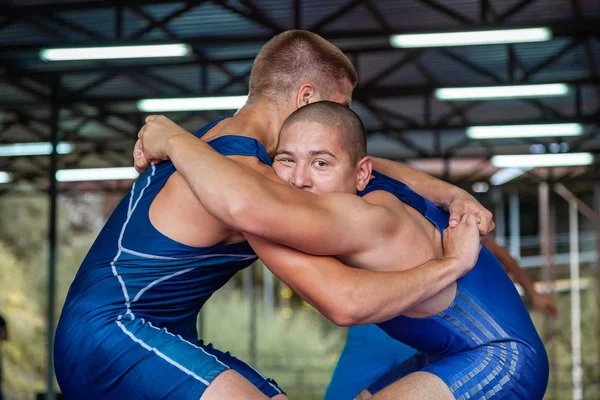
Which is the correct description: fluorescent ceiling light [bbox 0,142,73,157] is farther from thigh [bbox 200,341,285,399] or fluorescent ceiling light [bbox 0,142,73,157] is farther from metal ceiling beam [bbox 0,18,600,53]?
thigh [bbox 200,341,285,399]

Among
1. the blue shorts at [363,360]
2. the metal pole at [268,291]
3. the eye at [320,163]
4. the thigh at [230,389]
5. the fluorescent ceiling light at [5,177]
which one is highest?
the eye at [320,163]

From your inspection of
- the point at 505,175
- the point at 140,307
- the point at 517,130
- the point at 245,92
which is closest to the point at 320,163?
the point at 140,307

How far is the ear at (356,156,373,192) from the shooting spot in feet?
9.13

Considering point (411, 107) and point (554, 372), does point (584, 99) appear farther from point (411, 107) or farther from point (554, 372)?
point (554, 372)

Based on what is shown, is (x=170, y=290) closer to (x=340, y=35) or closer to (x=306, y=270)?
(x=306, y=270)

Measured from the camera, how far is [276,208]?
2.38 m

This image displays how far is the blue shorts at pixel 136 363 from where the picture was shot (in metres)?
2.47

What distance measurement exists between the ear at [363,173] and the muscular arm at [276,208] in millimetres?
226

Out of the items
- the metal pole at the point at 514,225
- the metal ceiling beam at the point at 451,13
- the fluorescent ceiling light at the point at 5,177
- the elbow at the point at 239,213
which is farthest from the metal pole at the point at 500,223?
the elbow at the point at 239,213

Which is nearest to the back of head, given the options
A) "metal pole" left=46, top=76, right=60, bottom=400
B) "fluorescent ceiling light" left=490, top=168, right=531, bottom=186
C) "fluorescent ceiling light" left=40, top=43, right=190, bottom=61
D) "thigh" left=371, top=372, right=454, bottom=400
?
"thigh" left=371, top=372, right=454, bottom=400

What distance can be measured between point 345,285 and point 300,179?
0.39 meters

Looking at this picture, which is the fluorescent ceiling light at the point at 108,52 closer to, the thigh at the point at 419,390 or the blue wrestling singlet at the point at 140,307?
the blue wrestling singlet at the point at 140,307

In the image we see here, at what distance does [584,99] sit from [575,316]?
9378 millimetres

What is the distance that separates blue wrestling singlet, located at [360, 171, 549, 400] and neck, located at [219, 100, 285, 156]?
0.35m
